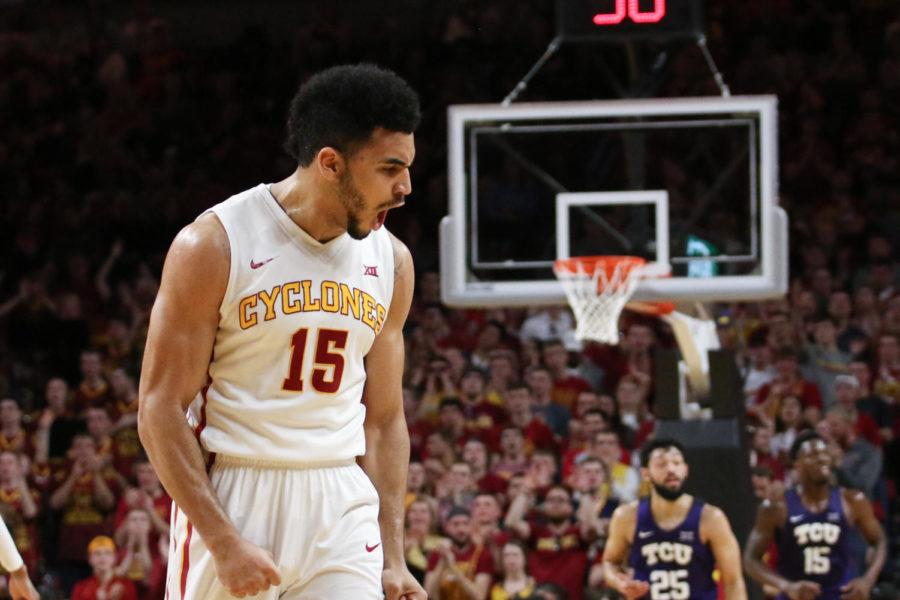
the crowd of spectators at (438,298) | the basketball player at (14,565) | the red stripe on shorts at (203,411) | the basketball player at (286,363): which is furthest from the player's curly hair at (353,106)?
the crowd of spectators at (438,298)

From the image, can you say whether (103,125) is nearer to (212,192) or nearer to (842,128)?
(212,192)

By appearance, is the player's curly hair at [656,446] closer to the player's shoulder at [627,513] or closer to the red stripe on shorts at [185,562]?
the player's shoulder at [627,513]

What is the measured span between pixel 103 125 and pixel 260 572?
512 inches

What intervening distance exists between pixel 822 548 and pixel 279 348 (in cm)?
685

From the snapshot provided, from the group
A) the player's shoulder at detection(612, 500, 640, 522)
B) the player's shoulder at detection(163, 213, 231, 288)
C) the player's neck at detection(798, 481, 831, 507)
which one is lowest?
the player's shoulder at detection(612, 500, 640, 522)

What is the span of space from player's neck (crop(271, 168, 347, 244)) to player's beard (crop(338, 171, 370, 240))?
3 centimetres

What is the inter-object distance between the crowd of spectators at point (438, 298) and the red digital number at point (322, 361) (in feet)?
21.9

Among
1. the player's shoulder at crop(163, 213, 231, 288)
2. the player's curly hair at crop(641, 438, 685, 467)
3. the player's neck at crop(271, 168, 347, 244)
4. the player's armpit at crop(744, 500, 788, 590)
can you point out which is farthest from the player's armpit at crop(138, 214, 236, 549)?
the player's armpit at crop(744, 500, 788, 590)

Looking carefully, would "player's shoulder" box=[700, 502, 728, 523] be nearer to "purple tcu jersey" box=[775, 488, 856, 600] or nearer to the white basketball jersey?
"purple tcu jersey" box=[775, 488, 856, 600]

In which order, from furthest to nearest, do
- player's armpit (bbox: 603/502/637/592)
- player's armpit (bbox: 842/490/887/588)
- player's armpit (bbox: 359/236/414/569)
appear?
player's armpit (bbox: 842/490/887/588) < player's armpit (bbox: 603/502/637/592) < player's armpit (bbox: 359/236/414/569)

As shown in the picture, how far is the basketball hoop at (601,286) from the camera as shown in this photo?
8.72 m

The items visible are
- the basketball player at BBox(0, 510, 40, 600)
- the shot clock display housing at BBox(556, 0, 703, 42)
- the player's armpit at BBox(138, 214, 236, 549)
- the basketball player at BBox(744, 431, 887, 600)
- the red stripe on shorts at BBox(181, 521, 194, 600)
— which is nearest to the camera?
the player's armpit at BBox(138, 214, 236, 549)

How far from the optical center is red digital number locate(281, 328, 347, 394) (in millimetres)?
3520

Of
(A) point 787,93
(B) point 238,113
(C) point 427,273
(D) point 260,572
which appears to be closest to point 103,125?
(B) point 238,113
